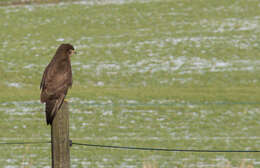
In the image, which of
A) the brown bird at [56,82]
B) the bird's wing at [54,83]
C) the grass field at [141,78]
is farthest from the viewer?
the grass field at [141,78]

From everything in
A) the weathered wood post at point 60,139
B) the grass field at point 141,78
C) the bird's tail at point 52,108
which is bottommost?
the grass field at point 141,78

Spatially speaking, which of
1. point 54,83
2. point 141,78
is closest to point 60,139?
point 54,83

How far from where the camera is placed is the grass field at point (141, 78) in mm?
17797

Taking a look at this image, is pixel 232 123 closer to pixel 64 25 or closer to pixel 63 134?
pixel 63 134

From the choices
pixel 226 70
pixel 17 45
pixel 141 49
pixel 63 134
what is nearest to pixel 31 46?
pixel 17 45

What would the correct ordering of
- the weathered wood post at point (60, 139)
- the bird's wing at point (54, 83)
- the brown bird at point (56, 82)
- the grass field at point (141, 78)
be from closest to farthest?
the weathered wood post at point (60, 139) → the brown bird at point (56, 82) → the bird's wing at point (54, 83) → the grass field at point (141, 78)

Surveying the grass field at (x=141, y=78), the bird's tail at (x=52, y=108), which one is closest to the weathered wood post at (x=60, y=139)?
the bird's tail at (x=52, y=108)

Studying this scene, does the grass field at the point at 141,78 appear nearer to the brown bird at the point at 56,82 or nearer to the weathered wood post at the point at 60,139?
the brown bird at the point at 56,82

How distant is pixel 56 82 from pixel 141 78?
2206cm

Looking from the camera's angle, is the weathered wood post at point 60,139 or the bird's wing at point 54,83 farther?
the bird's wing at point 54,83

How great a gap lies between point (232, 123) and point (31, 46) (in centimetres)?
1871

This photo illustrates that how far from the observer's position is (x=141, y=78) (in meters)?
29.1

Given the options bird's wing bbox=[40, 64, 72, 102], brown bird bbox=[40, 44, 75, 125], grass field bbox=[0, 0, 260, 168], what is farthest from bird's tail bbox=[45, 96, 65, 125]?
grass field bbox=[0, 0, 260, 168]

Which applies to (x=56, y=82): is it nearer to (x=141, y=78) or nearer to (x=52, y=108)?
(x=52, y=108)
